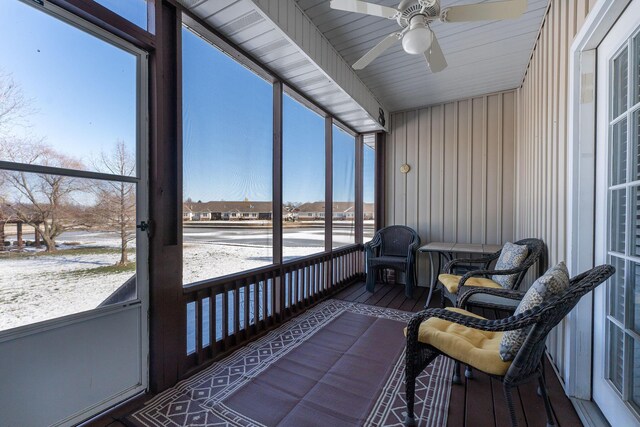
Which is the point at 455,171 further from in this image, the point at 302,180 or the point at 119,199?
the point at 119,199

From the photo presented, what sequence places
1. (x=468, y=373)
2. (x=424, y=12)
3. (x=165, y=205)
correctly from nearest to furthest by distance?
(x=424, y=12), (x=165, y=205), (x=468, y=373)

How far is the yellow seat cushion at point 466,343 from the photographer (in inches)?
52.7

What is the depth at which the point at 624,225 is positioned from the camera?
139 centimetres

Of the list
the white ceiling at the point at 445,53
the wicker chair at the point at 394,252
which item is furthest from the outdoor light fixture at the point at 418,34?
the wicker chair at the point at 394,252

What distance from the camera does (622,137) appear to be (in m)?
1.41

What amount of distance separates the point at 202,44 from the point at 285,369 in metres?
2.50

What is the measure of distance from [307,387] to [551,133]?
2583 millimetres

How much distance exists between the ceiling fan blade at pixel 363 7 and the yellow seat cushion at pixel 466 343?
1.87 m

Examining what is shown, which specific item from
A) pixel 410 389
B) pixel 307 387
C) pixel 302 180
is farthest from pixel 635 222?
pixel 302 180

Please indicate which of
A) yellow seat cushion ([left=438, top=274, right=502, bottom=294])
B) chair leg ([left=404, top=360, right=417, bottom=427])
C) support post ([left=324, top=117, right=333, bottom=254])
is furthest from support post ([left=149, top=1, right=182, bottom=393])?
yellow seat cushion ([left=438, top=274, right=502, bottom=294])

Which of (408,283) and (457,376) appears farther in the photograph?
(408,283)

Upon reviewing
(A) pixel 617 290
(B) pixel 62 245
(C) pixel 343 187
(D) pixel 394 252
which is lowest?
(D) pixel 394 252

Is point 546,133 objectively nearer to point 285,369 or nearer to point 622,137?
point 622,137

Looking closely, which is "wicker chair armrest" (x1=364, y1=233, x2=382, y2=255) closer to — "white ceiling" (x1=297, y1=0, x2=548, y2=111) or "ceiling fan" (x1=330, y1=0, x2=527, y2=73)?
"white ceiling" (x1=297, y1=0, x2=548, y2=111)
